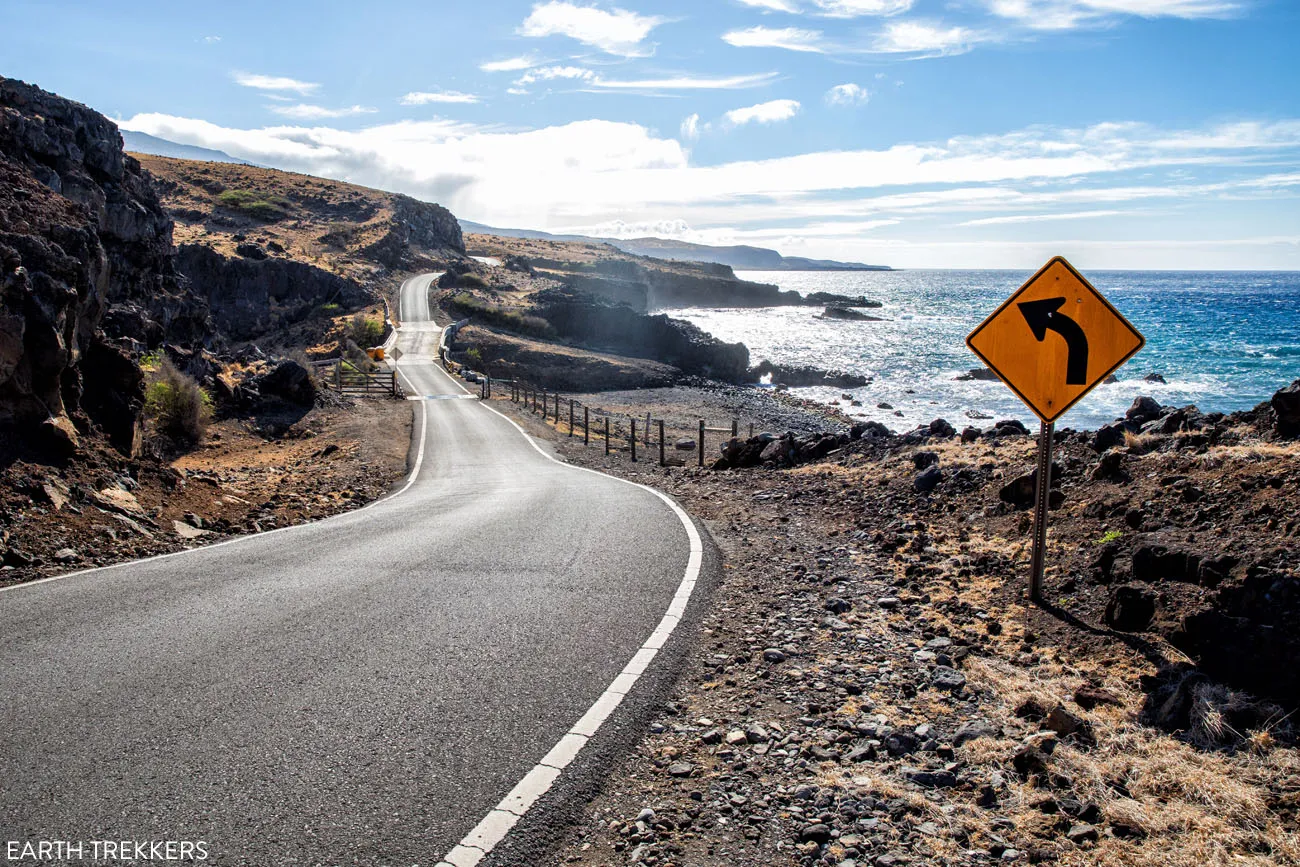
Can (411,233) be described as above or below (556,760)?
above

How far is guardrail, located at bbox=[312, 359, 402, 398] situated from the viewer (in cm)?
3600

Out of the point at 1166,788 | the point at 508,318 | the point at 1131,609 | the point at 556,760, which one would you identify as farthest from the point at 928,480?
the point at 508,318

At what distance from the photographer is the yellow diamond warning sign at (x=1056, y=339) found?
5.86 metres

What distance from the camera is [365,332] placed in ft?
173

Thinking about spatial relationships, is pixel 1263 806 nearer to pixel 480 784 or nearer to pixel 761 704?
pixel 761 704

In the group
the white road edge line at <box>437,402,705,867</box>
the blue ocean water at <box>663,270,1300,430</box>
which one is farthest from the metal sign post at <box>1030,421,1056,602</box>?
the blue ocean water at <box>663,270,1300,430</box>

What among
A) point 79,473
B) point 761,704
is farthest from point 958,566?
point 79,473

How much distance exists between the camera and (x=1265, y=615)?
14.8ft

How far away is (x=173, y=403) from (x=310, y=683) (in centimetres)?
2071

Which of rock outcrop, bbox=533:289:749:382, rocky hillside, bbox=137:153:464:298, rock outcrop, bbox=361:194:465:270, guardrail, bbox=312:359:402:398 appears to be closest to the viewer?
guardrail, bbox=312:359:402:398

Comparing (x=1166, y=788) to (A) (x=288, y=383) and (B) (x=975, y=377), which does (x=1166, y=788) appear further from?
(B) (x=975, y=377)

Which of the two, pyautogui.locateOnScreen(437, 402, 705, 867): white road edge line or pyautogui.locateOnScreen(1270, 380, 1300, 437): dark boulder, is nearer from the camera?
pyautogui.locateOnScreen(437, 402, 705, 867): white road edge line

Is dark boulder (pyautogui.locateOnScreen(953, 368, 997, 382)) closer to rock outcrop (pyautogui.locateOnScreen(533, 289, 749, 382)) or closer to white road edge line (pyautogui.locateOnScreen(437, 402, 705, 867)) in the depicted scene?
rock outcrop (pyautogui.locateOnScreen(533, 289, 749, 382))

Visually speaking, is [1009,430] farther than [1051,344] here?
Yes
